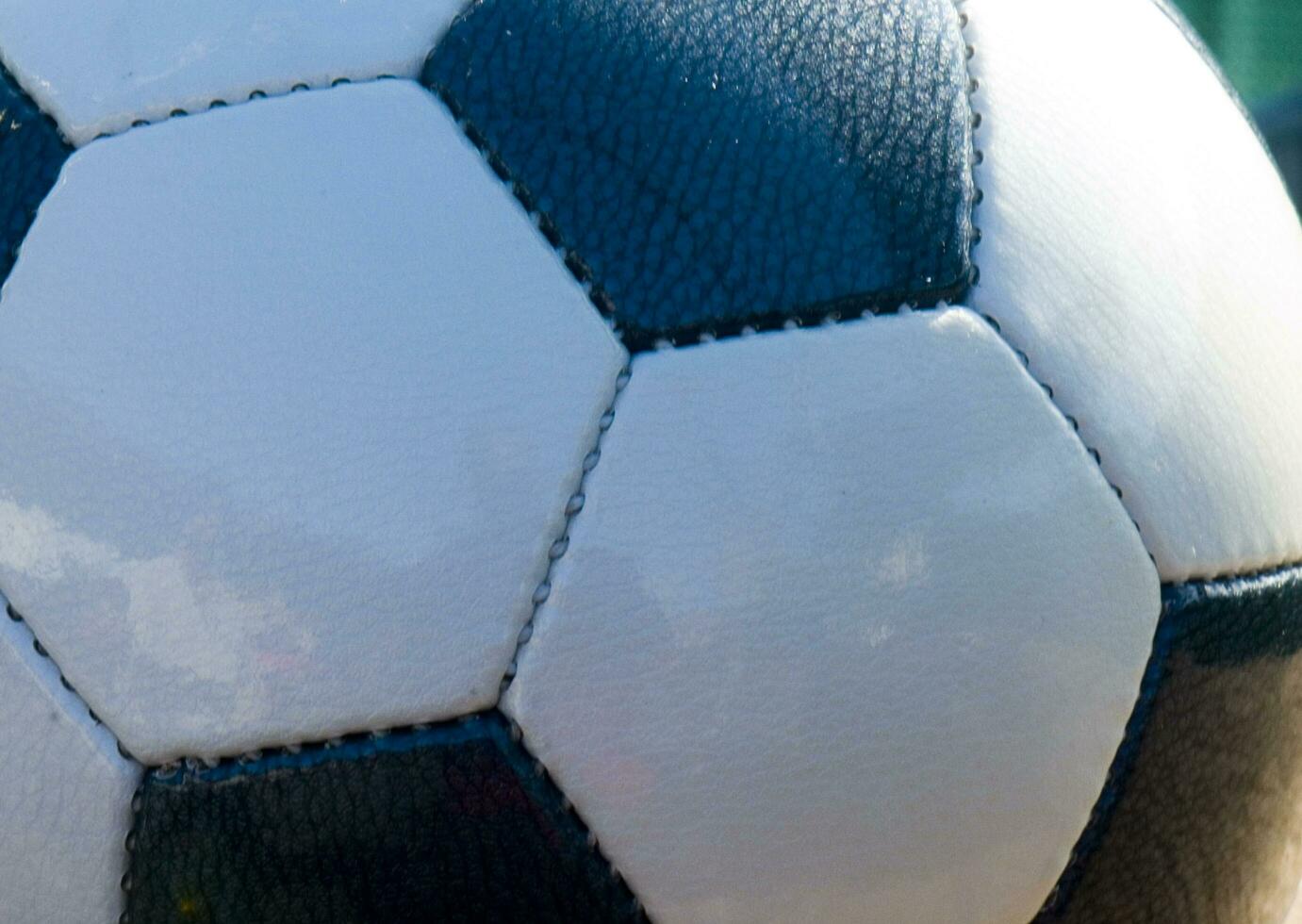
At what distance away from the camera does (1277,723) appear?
1126 mm

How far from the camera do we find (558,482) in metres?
0.90

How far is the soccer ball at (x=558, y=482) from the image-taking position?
0.90 meters

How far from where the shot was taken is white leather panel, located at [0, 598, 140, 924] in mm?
925

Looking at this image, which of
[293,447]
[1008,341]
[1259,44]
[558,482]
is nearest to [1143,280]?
[1008,341]

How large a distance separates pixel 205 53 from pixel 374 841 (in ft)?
1.77

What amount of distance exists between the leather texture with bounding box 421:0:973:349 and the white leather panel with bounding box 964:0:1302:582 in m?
0.06

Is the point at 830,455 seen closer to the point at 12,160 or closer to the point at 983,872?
the point at 983,872

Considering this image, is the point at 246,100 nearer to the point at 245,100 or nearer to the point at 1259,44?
the point at 245,100

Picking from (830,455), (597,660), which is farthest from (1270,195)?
(597,660)

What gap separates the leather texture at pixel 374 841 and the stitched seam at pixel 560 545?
1.6 inches

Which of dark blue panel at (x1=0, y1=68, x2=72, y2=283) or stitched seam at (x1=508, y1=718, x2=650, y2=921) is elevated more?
dark blue panel at (x1=0, y1=68, x2=72, y2=283)

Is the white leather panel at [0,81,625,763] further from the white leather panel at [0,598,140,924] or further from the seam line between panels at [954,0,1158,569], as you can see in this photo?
the seam line between panels at [954,0,1158,569]

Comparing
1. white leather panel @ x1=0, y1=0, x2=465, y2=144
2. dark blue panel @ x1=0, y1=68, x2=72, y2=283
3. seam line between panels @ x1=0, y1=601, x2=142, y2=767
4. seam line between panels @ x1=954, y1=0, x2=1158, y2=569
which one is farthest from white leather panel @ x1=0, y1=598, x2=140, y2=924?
seam line between panels @ x1=954, y1=0, x2=1158, y2=569

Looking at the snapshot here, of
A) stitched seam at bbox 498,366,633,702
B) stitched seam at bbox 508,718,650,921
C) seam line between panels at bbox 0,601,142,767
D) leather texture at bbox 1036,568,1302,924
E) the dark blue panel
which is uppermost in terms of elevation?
the dark blue panel
